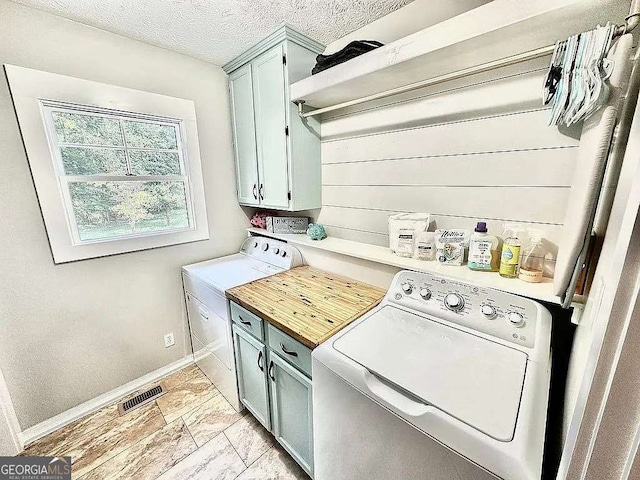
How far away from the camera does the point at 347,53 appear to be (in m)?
1.35

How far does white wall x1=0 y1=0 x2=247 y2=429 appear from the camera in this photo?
1.38 m

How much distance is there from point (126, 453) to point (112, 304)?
35.6 inches

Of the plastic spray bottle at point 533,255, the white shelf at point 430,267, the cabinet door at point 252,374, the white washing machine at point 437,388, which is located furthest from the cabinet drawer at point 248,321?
the plastic spray bottle at point 533,255

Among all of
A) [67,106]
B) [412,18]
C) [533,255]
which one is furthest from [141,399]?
[412,18]

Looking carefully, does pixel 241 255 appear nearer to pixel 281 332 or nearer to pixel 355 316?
pixel 281 332

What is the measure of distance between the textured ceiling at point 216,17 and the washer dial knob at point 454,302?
1507 mm

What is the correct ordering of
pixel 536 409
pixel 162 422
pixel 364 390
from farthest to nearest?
pixel 162 422
pixel 364 390
pixel 536 409

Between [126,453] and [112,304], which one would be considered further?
[112,304]

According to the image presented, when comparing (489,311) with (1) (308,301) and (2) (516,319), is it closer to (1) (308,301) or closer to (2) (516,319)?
(2) (516,319)

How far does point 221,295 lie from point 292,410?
77cm

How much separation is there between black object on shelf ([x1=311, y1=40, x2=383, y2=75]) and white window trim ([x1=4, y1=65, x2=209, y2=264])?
1083 millimetres

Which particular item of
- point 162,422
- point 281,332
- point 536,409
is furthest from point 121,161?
point 536,409

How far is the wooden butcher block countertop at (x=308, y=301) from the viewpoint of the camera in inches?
45.6

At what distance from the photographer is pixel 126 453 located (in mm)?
1488
